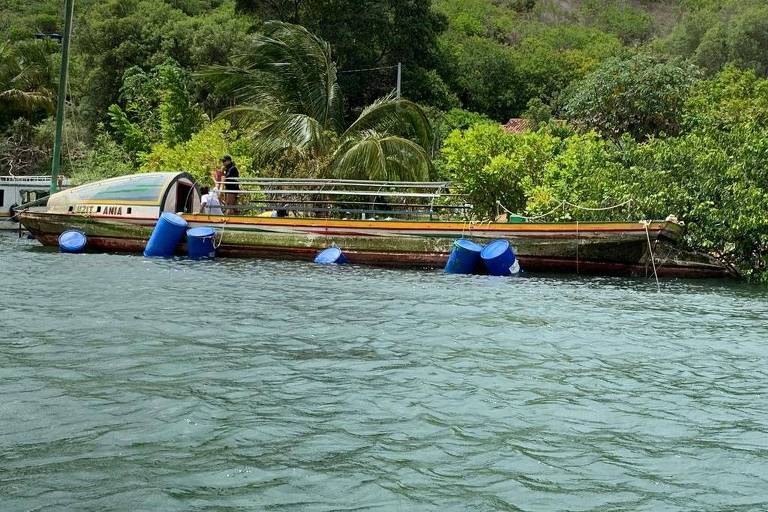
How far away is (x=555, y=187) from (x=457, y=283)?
21.4 ft

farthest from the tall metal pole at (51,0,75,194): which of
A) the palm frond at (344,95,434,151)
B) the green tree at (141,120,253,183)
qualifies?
the palm frond at (344,95,434,151)

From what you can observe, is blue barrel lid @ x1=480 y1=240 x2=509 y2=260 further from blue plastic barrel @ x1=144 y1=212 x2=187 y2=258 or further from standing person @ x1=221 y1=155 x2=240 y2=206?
blue plastic barrel @ x1=144 y1=212 x2=187 y2=258

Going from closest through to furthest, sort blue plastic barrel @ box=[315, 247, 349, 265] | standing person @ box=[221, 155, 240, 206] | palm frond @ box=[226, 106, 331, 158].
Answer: blue plastic barrel @ box=[315, 247, 349, 265], standing person @ box=[221, 155, 240, 206], palm frond @ box=[226, 106, 331, 158]

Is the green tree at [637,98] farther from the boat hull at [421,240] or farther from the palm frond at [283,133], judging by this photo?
the boat hull at [421,240]

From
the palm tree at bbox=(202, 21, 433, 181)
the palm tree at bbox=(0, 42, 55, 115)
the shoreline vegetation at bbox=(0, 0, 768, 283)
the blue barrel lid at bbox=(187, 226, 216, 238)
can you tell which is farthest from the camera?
the palm tree at bbox=(0, 42, 55, 115)

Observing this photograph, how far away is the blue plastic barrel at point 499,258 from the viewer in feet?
66.8

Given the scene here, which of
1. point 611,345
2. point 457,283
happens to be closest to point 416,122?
point 457,283

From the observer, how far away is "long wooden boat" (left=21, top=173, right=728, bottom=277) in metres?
21.0

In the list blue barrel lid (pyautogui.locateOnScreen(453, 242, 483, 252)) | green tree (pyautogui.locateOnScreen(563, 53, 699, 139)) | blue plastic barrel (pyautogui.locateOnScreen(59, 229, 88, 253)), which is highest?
green tree (pyautogui.locateOnScreen(563, 53, 699, 139))

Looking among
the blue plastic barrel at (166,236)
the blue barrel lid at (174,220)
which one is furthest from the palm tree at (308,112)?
the blue plastic barrel at (166,236)

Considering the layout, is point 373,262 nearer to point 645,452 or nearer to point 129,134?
point 645,452

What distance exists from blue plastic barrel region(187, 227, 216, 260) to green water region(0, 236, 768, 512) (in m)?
6.83

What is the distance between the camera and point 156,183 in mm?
24281

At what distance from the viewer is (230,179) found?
943 inches
